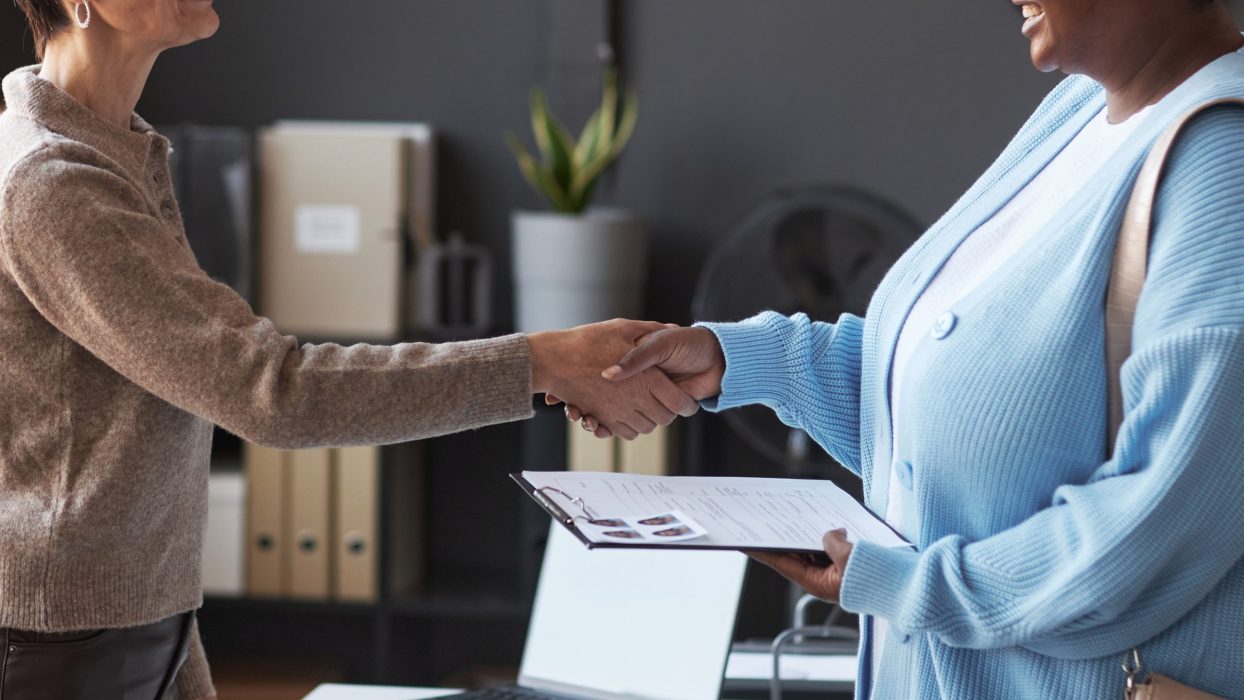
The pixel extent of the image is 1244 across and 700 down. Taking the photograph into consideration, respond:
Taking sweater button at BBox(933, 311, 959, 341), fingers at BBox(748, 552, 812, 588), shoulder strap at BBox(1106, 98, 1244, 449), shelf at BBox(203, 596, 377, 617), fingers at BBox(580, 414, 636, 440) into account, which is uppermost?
shoulder strap at BBox(1106, 98, 1244, 449)

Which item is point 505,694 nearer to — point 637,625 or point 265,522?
point 637,625

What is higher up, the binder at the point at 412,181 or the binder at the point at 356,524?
the binder at the point at 412,181

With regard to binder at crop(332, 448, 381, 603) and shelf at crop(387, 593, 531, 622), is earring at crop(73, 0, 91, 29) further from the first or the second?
shelf at crop(387, 593, 531, 622)

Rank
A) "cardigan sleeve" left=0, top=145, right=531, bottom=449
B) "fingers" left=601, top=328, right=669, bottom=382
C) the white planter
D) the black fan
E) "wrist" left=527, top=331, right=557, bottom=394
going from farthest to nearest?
the white planter
the black fan
"fingers" left=601, top=328, right=669, bottom=382
"wrist" left=527, top=331, right=557, bottom=394
"cardigan sleeve" left=0, top=145, right=531, bottom=449

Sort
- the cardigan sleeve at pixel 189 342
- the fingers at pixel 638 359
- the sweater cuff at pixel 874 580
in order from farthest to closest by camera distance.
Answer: the fingers at pixel 638 359 < the cardigan sleeve at pixel 189 342 < the sweater cuff at pixel 874 580

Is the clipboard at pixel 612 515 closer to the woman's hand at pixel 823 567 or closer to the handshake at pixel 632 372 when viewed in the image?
the woman's hand at pixel 823 567

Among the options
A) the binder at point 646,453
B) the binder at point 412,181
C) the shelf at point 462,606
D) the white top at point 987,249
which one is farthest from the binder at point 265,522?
the white top at point 987,249

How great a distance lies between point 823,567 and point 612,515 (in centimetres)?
20

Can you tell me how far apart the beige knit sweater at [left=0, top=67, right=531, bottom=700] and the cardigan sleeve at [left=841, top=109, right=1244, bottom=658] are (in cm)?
57

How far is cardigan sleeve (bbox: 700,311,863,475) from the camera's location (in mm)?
1517

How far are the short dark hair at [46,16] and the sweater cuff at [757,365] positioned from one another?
772 millimetres

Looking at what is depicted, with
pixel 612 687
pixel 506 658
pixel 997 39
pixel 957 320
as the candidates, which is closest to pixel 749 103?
pixel 997 39

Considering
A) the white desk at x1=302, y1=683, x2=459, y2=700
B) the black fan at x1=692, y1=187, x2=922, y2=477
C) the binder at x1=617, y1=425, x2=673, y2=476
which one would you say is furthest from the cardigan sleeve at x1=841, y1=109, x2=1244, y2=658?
the binder at x1=617, y1=425, x2=673, y2=476

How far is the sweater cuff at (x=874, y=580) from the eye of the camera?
111cm
